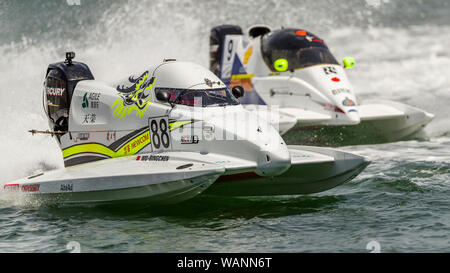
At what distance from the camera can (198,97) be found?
9.02 m

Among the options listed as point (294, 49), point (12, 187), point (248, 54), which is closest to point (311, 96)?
point (294, 49)

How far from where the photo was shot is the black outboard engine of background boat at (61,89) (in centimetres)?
1028

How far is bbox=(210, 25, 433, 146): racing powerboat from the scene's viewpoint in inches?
547

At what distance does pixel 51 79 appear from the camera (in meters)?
10.6

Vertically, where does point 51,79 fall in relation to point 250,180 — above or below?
above

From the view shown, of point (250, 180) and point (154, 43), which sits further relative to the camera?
point (154, 43)

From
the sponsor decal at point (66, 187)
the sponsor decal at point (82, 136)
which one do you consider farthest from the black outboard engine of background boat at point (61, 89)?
the sponsor decal at point (66, 187)

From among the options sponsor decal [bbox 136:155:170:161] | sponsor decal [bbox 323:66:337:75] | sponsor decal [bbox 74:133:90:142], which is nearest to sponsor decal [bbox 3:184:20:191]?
sponsor decal [bbox 74:133:90:142]

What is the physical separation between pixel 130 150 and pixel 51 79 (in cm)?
210

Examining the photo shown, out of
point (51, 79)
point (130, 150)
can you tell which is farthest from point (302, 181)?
point (51, 79)

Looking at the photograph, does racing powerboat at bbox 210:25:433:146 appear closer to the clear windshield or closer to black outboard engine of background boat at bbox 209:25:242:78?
black outboard engine of background boat at bbox 209:25:242:78

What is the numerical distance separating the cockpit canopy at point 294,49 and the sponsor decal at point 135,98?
5.79 m

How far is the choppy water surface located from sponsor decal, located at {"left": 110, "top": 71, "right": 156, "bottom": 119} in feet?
4.31
